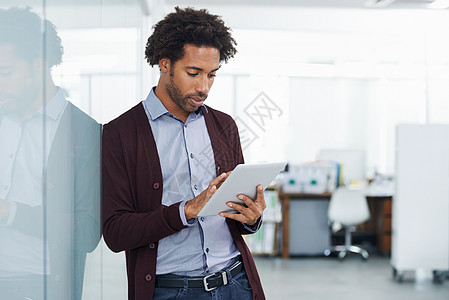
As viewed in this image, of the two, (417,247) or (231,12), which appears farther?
(231,12)

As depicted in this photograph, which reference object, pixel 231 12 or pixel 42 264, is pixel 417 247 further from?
pixel 42 264

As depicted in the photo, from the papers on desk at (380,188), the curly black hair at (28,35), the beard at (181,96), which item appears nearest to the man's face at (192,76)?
the beard at (181,96)

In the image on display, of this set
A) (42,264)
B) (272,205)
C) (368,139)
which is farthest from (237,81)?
(42,264)

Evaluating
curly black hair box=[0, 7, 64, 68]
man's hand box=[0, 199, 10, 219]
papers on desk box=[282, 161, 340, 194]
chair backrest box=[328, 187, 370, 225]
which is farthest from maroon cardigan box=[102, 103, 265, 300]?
papers on desk box=[282, 161, 340, 194]

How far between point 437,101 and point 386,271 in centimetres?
363

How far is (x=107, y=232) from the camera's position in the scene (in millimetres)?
1256

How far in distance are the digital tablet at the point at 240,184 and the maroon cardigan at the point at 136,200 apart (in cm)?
10

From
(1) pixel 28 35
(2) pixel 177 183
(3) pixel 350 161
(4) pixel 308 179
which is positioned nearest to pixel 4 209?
(1) pixel 28 35

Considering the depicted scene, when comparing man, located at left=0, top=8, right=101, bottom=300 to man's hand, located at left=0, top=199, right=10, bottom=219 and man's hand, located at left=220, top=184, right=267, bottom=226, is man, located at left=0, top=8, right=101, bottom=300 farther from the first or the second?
man's hand, located at left=220, top=184, right=267, bottom=226

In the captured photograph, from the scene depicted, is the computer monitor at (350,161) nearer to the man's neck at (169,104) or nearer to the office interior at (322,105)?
the office interior at (322,105)

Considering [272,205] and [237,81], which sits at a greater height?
[237,81]

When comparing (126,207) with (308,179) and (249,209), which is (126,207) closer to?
(249,209)

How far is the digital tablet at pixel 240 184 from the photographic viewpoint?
1.16 m

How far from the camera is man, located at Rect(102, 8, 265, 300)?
1256 mm
